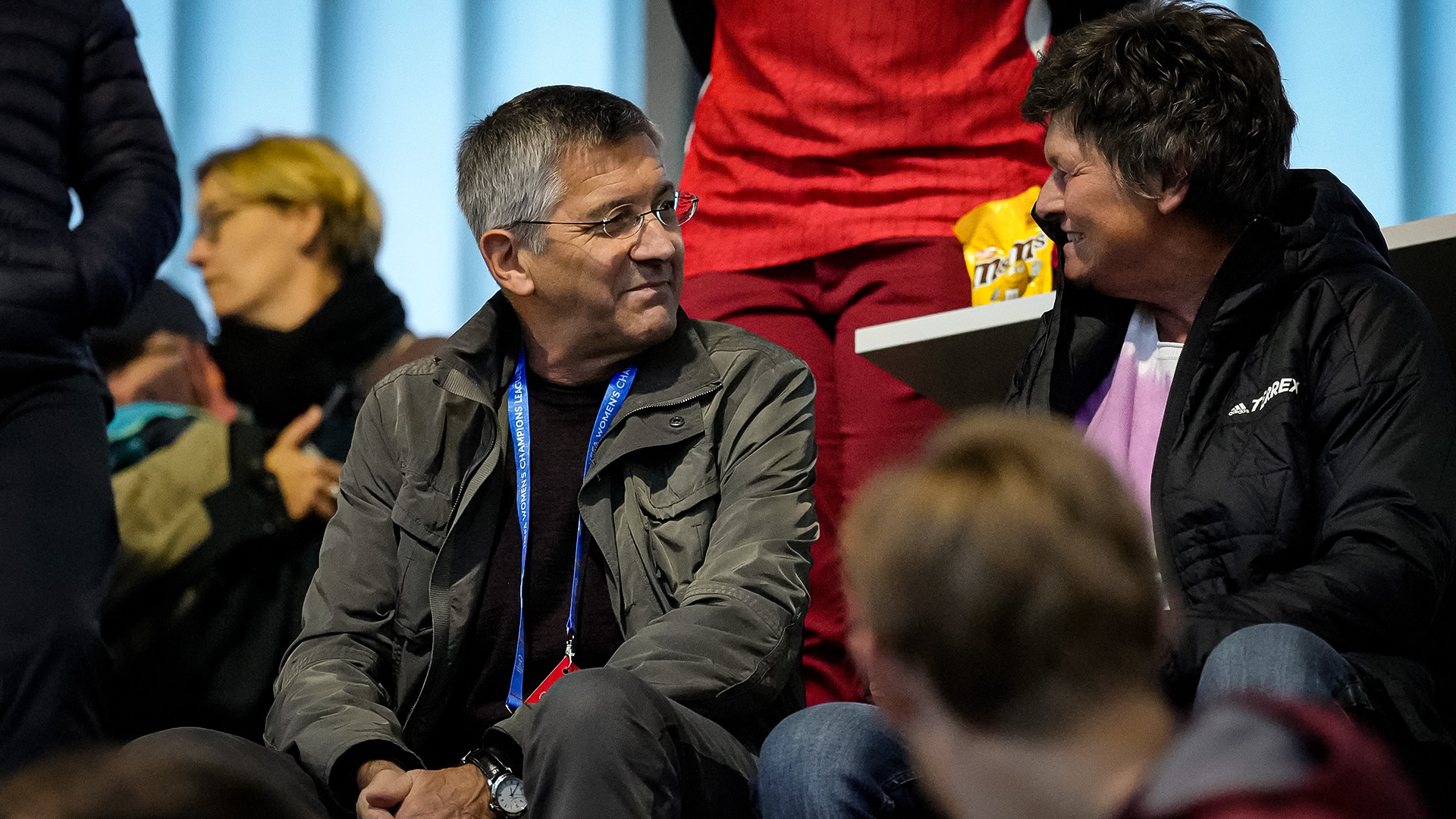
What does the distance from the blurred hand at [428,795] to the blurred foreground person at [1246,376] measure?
0.64 m

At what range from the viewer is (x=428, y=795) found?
53.8 inches

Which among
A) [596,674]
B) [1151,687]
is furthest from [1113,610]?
[596,674]

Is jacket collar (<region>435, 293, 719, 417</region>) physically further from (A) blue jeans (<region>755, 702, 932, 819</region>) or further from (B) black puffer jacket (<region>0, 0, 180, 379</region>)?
(B) black puffer jacket (<region>0, 0, 180, 379</region>)

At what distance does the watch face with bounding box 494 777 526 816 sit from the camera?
54.3 inches

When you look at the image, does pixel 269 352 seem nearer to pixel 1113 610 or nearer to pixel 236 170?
Answer: pixel 236 170

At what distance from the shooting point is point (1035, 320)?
1776 mm

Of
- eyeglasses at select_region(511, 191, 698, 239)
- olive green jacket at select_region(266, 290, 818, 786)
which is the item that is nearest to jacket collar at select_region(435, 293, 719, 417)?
olive green jacket at select_region(266, 290, 818, 786)

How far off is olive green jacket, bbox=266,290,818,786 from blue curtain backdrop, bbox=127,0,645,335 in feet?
3.21

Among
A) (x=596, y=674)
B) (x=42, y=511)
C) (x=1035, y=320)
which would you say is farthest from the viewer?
(x=42, y=511)

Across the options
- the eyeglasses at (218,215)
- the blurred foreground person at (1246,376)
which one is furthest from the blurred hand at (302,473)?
the blurred foreground person at (1246,376)

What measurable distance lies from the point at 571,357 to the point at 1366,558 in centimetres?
91

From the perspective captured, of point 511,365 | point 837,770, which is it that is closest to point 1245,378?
point 837,770

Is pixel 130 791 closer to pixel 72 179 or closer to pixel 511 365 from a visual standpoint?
pixel 511 365

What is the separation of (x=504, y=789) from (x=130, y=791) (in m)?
0.82
